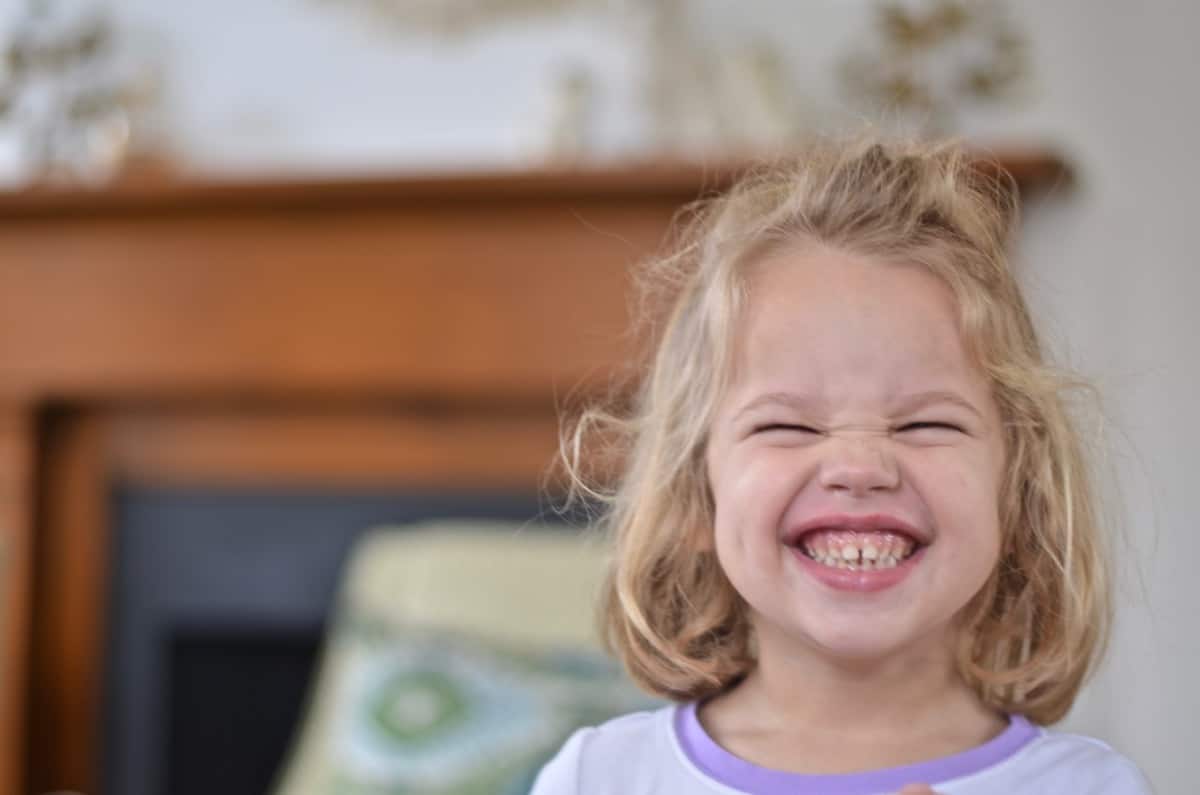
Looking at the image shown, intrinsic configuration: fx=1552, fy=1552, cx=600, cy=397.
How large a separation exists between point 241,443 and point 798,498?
76.3 inches

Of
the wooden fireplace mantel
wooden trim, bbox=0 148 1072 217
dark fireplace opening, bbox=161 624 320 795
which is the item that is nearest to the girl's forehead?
wooden trim, bbox=0 148 1072 217

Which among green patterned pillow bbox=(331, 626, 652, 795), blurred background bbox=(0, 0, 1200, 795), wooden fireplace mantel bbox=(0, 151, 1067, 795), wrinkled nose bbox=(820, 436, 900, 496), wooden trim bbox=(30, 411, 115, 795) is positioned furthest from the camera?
wooden trim bbox=(30, 411, 115, 795)

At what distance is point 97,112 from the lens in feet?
8.60

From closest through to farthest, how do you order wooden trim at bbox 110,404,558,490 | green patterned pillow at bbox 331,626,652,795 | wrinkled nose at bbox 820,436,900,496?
1. wrinkled nose at bbox 820,436,900,496
2. green patterned pillow at bbox 331,626,652,795
3. wooden trim at bbox 110,404,558,490

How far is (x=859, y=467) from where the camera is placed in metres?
0.79

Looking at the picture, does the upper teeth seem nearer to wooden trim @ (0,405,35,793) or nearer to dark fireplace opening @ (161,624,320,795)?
dark fireplace opening @ (161,624,320,795)

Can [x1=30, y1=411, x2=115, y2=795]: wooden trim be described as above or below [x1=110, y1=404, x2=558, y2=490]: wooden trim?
below

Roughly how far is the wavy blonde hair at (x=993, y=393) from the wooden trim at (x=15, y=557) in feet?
6.23

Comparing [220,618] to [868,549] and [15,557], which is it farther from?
[868,549]

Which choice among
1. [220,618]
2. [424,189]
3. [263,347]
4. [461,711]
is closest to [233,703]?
[220,618]

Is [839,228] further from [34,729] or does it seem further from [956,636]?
[34,729]

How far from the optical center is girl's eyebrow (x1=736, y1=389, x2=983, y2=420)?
31.9 inches

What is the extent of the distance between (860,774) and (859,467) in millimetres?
160

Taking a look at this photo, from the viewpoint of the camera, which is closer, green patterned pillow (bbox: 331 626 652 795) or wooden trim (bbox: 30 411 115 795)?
green patterned pillow (bbox: 331 626 652 795)
